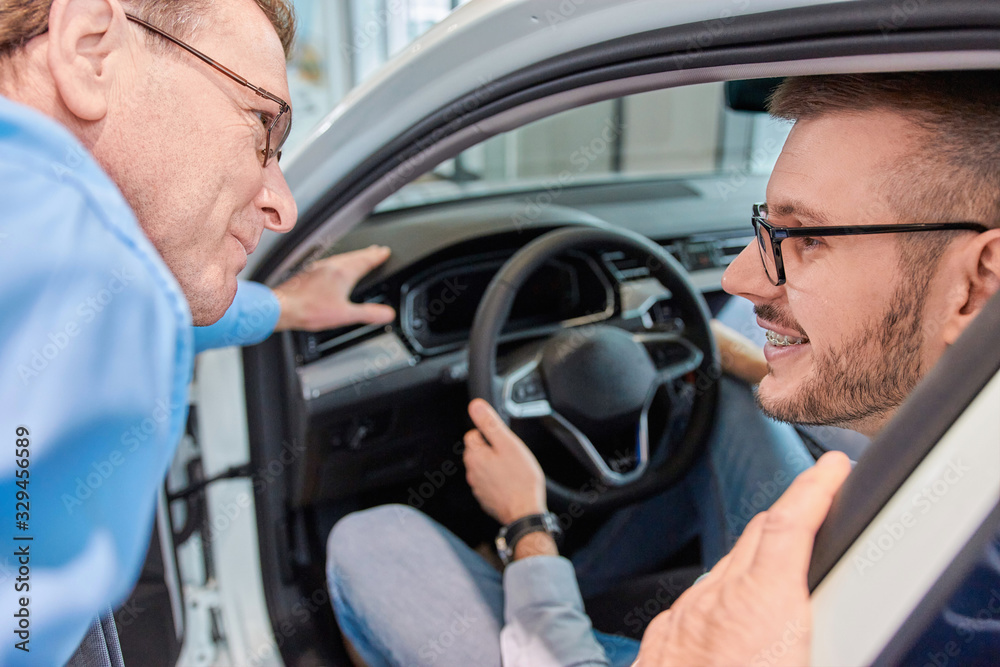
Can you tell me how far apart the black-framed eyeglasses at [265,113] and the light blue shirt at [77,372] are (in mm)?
305

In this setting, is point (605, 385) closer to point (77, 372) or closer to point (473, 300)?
point (473, 300)

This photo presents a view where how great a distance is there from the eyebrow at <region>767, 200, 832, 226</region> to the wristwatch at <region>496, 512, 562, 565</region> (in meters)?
0.65

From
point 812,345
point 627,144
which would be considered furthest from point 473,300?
point 627,144

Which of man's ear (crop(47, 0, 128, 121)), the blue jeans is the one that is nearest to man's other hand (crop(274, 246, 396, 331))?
the blue jeans

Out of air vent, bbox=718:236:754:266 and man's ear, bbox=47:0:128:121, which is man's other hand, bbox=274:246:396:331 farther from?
air vent, bbox=718:236:754:266

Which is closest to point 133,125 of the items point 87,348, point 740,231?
point 87,348

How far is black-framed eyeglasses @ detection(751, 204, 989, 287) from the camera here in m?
0.73

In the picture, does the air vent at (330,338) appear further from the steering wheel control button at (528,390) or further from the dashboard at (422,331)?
the steering wheel control button at (528,390)

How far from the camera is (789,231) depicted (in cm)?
82

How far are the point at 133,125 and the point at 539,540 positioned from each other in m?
0.86

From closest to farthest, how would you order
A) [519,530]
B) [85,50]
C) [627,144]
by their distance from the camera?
[85,50]
[519,530]
[627,144]

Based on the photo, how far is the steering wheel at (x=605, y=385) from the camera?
135cm

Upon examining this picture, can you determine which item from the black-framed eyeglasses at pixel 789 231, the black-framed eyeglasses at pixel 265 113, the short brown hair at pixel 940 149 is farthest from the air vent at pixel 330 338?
the short brown hair at pixel 940 149

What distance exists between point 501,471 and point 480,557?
0.52 feet
